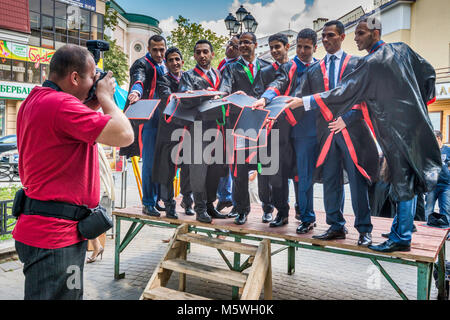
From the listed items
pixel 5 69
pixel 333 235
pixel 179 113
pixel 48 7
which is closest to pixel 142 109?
pixel 179 113

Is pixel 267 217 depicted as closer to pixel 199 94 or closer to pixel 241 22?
pixel 199 94

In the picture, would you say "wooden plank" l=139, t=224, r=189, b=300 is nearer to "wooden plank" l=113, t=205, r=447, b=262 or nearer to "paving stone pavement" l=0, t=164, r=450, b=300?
"wooden plank" l=113, t=205, r=447, b=262

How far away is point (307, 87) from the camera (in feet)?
12.4

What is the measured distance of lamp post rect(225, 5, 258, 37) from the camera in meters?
6.91

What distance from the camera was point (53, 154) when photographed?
6.95ft

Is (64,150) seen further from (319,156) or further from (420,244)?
(420,244)

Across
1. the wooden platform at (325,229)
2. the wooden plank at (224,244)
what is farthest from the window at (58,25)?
the wooden plank at (224,244)

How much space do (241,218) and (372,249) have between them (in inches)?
58.7

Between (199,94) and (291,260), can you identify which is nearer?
(199,94)

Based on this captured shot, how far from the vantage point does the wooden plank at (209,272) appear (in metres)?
3.33

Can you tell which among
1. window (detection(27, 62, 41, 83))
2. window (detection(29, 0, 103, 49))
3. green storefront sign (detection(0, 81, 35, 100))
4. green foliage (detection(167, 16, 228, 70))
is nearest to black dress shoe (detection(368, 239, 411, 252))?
green foliage (detection(167, 16, 228, 70))

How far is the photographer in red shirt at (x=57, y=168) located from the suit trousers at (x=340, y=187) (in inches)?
80.6

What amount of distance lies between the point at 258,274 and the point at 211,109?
181cm
